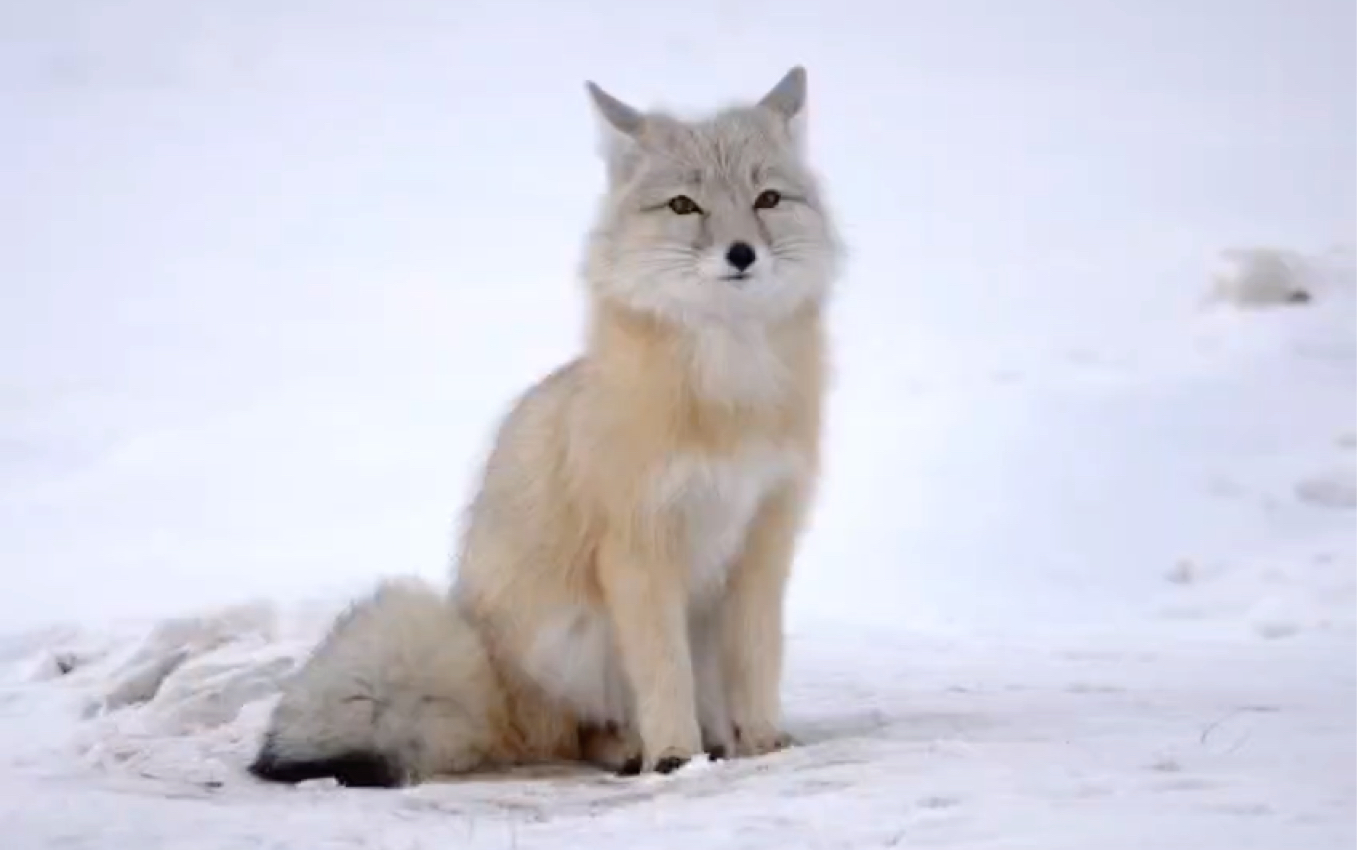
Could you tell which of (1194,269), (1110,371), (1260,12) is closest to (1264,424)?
(1110,371)

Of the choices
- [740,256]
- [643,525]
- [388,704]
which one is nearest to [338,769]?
[388,704]

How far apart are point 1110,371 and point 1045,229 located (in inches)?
205

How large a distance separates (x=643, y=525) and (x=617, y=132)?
1295 mm

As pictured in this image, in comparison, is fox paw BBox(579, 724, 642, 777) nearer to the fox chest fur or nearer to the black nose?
the fox chest fur

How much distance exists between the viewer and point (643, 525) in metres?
5.32

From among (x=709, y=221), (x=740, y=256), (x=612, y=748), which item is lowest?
(x=612, y=748)

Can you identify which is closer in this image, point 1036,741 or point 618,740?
point 1036,741

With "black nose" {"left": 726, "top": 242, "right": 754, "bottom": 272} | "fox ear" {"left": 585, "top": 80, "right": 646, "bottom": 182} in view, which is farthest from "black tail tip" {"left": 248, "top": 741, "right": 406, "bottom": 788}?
"fox ear" {"left": 585, "top": 80, "right": 646, "bottom": 182}

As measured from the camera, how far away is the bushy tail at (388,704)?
522 cm

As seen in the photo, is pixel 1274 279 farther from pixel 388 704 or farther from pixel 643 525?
pixel 388 704

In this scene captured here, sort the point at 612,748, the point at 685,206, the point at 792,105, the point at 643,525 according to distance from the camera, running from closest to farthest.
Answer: the point at 643,525, the point at 685,206, the point at 612,748, the point at 792,105

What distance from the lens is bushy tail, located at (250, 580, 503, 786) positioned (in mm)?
5219

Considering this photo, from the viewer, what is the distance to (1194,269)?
1542cm

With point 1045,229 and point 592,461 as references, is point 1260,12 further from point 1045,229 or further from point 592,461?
point 592,461
